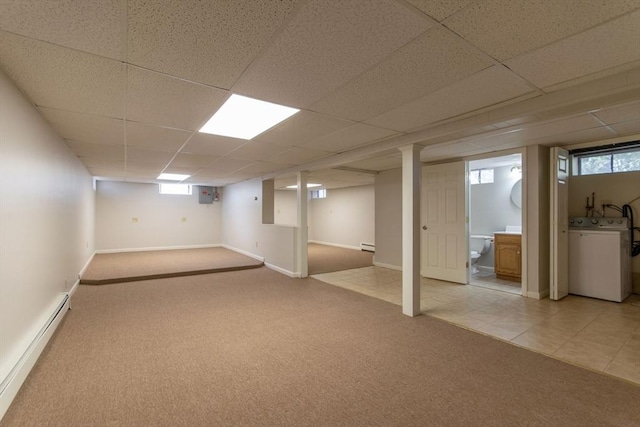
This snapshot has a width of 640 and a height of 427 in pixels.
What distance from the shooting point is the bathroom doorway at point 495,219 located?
5238mm

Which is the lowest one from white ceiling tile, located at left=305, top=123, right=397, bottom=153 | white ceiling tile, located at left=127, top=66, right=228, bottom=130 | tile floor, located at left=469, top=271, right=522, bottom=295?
tile floor, located at left=469, top=271, right=522, bottom=295

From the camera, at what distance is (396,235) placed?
6.20m

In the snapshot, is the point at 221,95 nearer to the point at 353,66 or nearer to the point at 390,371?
the point at 353,66

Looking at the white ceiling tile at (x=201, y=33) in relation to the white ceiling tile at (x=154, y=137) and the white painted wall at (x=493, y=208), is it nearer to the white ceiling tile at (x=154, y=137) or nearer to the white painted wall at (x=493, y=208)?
the white ceiling tile at (x=154, y=137)

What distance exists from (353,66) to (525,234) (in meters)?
3.85

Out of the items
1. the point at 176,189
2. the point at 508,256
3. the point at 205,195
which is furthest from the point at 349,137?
Result: the point at 176,189

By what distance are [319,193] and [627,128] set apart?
8885mm

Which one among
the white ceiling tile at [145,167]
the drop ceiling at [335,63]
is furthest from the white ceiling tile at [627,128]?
the white ceiling tile at [145,167]

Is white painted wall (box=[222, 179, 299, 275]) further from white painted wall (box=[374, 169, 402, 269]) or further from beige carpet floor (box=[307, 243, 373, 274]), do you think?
white painted wall (box=[374, 169, 402, 269])

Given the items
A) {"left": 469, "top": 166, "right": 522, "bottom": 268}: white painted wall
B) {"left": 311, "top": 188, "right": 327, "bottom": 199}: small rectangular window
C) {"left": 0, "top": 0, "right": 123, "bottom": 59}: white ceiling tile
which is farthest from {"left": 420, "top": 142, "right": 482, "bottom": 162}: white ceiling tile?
{"left": 311, "top": 188, "right": 327, "bottom": 199}: small rectangular window

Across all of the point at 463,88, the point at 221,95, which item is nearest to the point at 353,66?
the point at 463,88

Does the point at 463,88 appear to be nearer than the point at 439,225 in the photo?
Yes

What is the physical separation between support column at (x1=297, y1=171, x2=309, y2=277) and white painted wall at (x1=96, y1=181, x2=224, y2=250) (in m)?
5.31

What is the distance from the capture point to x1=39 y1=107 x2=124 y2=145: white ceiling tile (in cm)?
270
